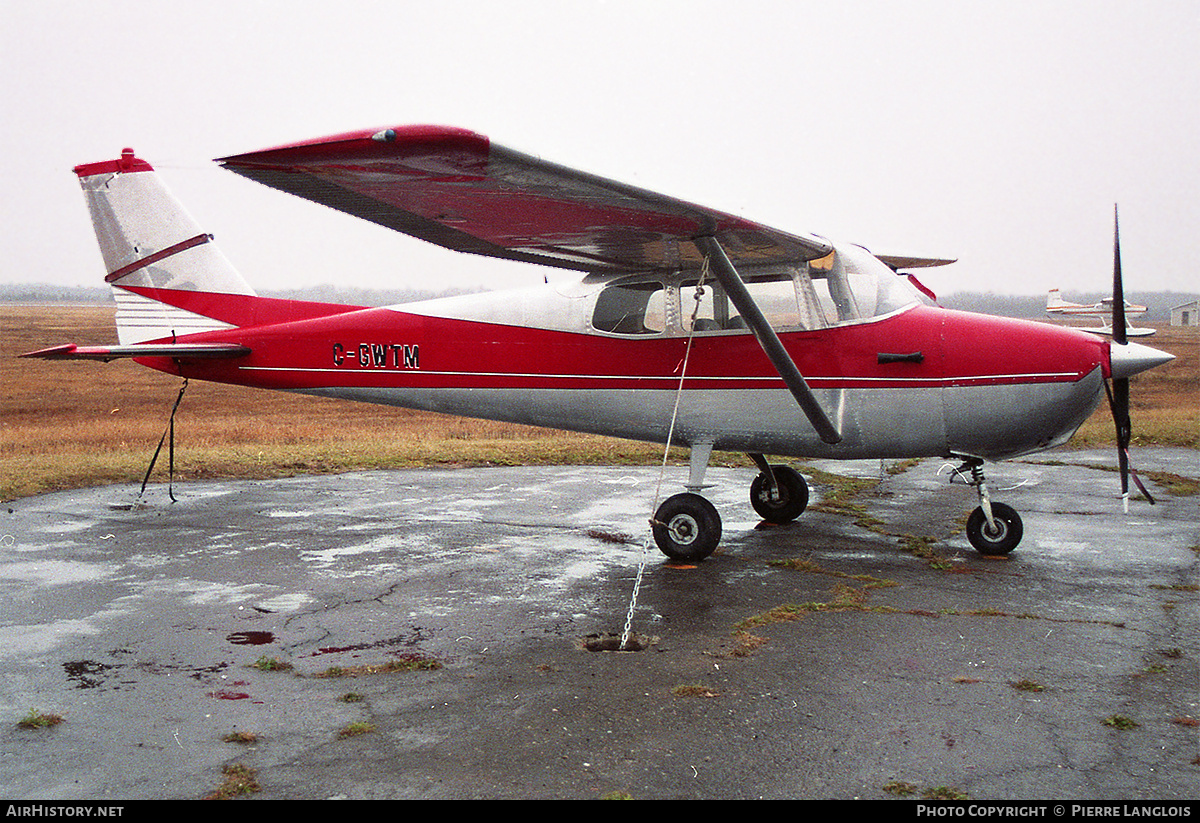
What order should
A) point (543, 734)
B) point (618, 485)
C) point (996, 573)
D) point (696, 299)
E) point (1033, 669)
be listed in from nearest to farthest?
point (543, 734), point (1033, 669), point (996, 573), point (696, 299), point (618, 485)

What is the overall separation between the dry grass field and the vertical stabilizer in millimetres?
2917

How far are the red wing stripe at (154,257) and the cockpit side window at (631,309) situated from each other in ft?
17.3

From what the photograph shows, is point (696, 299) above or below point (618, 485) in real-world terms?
above

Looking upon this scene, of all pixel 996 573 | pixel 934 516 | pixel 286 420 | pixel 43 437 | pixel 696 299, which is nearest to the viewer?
pixel 996 573

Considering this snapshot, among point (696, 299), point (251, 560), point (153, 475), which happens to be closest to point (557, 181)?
point (696, 299)

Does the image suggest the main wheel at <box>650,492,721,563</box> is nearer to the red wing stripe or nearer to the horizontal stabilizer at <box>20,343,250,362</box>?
the horizontal stabilizer at <box>20,343,250,362</box>

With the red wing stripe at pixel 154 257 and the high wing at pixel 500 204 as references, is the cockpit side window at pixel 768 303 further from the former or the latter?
the red wing stripe at pixel 154 257

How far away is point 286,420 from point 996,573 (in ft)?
72.6

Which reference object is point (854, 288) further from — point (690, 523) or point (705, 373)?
point (690, 523)

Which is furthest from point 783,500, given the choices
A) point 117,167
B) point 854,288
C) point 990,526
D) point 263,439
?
point 263,439

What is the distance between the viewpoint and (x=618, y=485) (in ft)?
39.1

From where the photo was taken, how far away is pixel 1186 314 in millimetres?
97250

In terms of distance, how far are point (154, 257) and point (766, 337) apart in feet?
24.3

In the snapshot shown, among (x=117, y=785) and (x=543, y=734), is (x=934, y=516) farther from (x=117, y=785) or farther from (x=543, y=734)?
(x=117, y=785)
